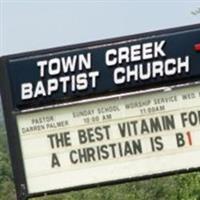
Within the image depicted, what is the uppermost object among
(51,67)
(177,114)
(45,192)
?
(51,67)

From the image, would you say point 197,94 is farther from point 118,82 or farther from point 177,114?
point 118,82

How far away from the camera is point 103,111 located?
362 inches

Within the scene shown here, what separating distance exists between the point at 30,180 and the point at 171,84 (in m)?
1.84

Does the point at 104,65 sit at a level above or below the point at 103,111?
above

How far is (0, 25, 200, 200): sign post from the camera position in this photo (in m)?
9.08

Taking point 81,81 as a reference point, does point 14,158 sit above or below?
below

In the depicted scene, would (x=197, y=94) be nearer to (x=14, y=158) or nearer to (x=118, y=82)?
(x=118, y=82)

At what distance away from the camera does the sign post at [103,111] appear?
908cm

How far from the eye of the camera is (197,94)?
923cm

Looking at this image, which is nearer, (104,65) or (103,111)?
(104,65)

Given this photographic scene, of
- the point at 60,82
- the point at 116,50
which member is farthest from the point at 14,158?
the point at 116,50

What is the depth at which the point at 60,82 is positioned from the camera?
9.12 meters

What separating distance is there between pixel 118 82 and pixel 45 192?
142 cm

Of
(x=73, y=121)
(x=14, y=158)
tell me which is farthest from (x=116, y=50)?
(x=14, y=158)
